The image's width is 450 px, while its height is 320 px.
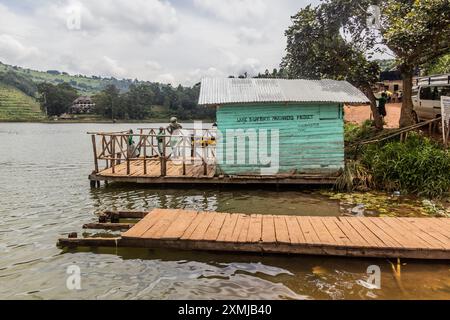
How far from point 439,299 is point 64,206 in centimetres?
1042

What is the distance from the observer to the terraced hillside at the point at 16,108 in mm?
94688

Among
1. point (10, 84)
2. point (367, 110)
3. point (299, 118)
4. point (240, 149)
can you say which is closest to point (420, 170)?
point (299, 118)

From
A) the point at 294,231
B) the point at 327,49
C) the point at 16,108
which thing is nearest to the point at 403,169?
the point at 327,49

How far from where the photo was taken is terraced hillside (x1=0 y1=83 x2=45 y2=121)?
311 feet

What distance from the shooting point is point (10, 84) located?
133 m

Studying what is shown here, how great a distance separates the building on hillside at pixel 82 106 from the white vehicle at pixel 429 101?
8982 cm

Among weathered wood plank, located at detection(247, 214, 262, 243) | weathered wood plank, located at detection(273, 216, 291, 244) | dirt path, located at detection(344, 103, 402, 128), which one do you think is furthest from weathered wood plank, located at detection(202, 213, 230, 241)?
dirt path, located at detection(344, 103, 402, 128)

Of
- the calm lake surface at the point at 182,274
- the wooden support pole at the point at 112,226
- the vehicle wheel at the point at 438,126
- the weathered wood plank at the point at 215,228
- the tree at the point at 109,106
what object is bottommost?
the calm lake surface at the point at 182,274

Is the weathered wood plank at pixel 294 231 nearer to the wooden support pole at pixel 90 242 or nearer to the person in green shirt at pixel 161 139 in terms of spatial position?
the wooden support pole at pixel 90 242

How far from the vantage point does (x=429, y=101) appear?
17203 mm

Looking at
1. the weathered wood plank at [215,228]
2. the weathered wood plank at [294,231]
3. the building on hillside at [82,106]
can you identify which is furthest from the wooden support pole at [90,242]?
the building on hillside at [82,106]

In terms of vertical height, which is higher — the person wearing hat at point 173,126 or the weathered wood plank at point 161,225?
the person wearing hat at point 173,126

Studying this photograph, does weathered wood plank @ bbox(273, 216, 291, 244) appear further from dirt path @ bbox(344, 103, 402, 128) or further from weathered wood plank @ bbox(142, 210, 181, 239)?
dirt path @ bbox(344, 103, 402, 128)

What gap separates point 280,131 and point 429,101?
896cm
